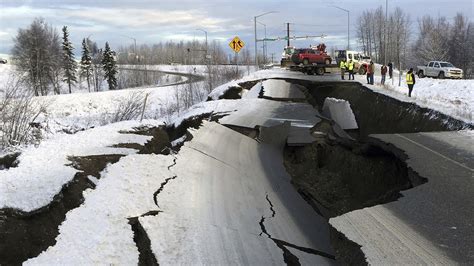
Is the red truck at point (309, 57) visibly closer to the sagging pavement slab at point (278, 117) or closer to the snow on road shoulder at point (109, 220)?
the sagging pavement slab at point (278, 117)

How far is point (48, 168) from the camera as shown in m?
6.75

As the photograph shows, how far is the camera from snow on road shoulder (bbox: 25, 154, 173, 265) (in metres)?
4.81

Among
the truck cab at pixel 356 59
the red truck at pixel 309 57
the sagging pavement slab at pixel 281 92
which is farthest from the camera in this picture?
the truck cab at pixel 356 59

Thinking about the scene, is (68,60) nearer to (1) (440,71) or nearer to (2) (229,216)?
(1) (440,71)

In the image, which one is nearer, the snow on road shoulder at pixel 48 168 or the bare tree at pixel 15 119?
the snow on road shoulder at pixel 48 168

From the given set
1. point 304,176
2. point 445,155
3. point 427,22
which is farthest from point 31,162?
point 427,22

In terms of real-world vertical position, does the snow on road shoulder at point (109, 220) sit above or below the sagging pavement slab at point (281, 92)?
below

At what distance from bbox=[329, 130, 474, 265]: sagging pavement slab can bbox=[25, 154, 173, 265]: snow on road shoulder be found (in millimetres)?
2723

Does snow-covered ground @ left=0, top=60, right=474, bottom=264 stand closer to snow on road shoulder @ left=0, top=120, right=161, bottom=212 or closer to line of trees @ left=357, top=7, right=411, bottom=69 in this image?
snow on road shoulder @ left=0, top=120, right=161, bottom=212

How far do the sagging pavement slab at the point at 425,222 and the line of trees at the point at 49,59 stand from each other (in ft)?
184

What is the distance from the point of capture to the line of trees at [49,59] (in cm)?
6353

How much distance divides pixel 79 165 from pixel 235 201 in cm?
288

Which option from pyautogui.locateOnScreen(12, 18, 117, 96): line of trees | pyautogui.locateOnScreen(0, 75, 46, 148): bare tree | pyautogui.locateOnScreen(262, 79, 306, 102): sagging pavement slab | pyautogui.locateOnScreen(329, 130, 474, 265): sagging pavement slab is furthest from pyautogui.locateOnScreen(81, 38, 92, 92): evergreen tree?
pyautogui.locateOnScreen(329, 130, 474, 265): sagging pavement slab

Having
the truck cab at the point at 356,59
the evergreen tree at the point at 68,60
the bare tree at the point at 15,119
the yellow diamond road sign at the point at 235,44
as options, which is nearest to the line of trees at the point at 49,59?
the evergreen tree at the point at 68,60
